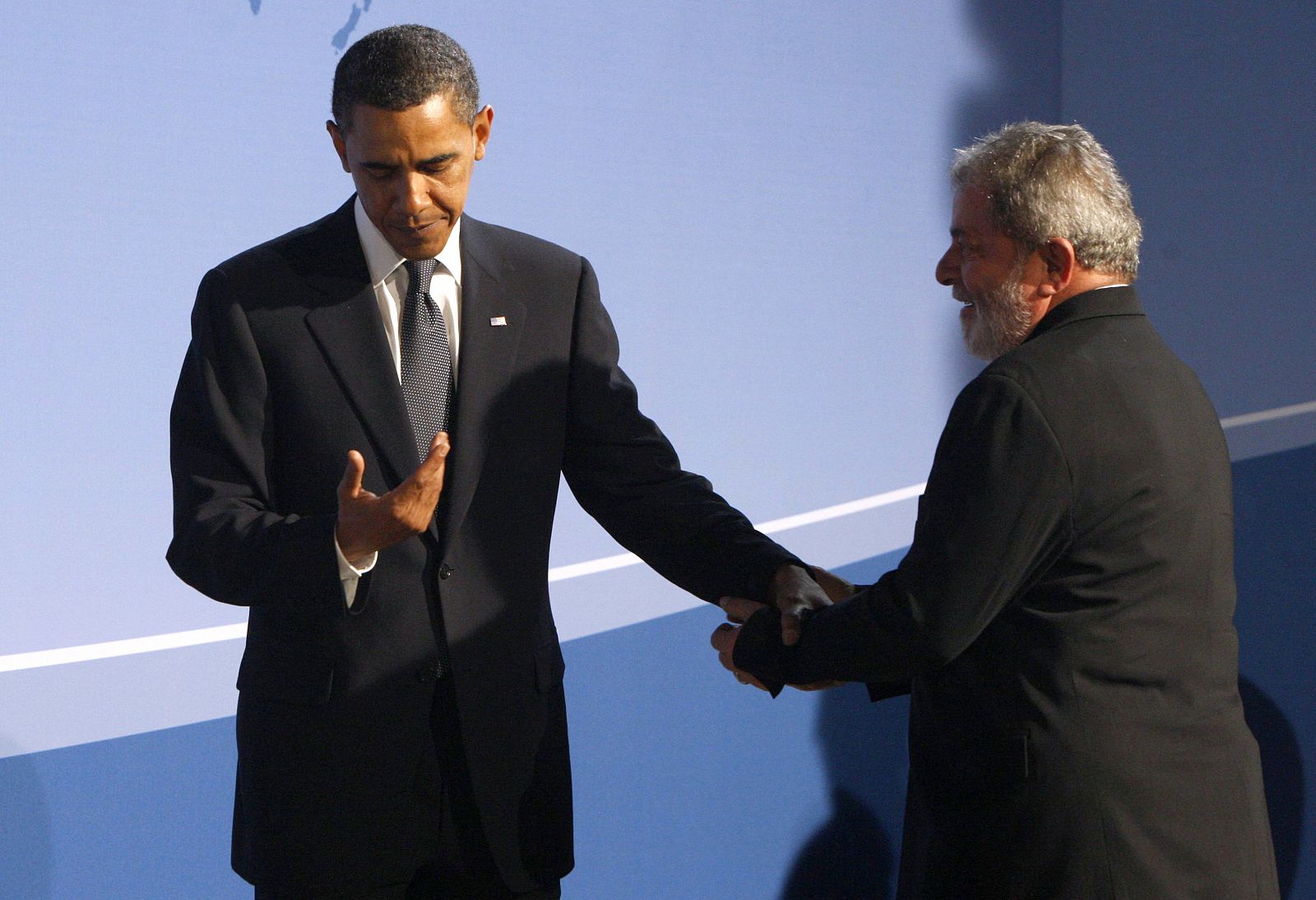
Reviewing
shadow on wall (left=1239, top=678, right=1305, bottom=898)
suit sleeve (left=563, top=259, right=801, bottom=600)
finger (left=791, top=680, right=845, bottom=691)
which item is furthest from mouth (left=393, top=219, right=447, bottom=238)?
shadow on wall (left=1239, top=678, right=1305, bottom=898)

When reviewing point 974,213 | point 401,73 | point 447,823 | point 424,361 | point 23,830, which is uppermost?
point 401,73

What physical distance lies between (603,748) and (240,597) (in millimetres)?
1375

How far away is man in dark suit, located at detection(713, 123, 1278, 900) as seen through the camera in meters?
1.50

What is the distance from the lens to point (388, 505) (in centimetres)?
142

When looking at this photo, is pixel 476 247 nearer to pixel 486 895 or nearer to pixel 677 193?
pixel 486 895

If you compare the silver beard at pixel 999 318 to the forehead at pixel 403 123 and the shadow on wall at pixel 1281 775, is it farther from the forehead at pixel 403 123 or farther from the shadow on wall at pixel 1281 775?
the shadow on wall at pixel 1281 775

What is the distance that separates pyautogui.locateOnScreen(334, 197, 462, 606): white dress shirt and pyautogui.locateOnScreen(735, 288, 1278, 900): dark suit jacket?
2.11 feet

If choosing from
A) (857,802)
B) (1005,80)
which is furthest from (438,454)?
(1005,80)

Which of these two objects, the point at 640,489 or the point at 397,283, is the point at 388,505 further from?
the point at 640,489

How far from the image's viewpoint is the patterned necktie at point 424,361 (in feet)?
5.39

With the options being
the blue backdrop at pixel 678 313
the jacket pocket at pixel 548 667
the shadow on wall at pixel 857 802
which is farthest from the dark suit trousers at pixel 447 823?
the shadow on wall at pixel 857 802

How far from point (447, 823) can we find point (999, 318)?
0.95m

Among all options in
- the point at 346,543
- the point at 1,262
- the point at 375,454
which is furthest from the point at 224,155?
the point at 346,543

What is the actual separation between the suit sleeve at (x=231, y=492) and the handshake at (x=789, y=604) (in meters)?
0.66
